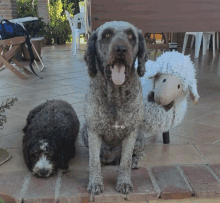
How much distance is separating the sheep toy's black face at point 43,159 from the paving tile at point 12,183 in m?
0.13

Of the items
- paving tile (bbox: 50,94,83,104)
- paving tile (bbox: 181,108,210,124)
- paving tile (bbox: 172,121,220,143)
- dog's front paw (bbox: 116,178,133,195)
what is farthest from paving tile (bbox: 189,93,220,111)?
dog's front paw (bbox: 116,178,133,195)

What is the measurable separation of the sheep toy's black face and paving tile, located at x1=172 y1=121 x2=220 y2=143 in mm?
1499

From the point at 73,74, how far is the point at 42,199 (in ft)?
15.6

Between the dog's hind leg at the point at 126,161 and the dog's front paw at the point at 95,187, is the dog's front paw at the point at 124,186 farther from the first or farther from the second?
the dog's front paw at the point at 95,187

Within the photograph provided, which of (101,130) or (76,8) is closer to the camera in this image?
(101,130)

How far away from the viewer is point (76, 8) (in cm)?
1689

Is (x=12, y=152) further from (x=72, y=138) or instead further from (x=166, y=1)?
(x=166, y=1)

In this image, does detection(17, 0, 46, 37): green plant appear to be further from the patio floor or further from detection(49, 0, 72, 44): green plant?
the patio floor

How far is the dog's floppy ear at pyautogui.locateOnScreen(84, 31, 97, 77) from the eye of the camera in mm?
1985

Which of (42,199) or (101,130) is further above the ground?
(101,130)

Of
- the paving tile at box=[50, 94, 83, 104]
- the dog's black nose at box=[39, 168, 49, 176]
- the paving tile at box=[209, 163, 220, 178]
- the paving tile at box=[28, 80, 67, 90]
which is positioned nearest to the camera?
the dog's black nose at box=[39, 168, 49, 176]

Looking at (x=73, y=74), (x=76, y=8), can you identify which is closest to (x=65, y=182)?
(x=73, y=74)

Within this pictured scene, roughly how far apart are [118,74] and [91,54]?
0.88 ft

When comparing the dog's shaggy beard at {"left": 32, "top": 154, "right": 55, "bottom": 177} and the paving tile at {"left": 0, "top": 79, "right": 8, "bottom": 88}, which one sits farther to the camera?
the paving tile at {"left": 0, "top": 79, "right": 8, "bottom": 88}
